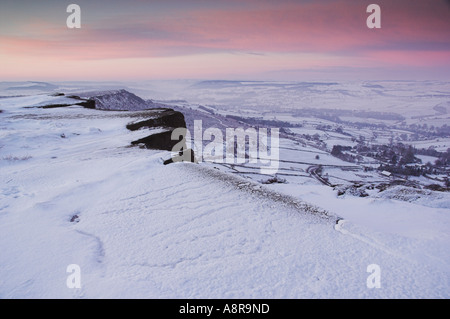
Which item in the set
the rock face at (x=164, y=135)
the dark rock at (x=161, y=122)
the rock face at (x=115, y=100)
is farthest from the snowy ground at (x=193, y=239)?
the rock face at (x=115, y=100)

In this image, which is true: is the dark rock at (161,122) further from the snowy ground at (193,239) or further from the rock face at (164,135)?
the snowy ground at (193,239)

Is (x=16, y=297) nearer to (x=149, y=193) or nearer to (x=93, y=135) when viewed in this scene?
(x=149, y=193)

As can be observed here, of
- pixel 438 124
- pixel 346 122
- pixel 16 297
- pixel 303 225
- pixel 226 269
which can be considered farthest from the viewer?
pixel 346 122

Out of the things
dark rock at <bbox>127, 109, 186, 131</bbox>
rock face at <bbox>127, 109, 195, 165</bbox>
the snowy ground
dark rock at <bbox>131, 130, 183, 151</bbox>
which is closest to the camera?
the snowy ground

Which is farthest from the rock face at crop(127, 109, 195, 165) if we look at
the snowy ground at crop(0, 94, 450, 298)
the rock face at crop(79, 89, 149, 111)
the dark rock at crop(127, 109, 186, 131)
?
the rock face at crop(79, 89, 149, 111)

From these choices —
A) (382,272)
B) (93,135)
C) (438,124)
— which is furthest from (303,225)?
(438,124)

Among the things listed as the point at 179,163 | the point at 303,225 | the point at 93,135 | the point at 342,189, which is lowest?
the point at 342,189

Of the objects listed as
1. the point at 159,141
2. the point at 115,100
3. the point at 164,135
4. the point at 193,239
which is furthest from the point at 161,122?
the point at 115,100

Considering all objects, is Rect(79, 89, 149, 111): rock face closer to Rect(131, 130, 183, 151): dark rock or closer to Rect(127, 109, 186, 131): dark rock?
Rect(127, 109, 186, 131): dark rock
